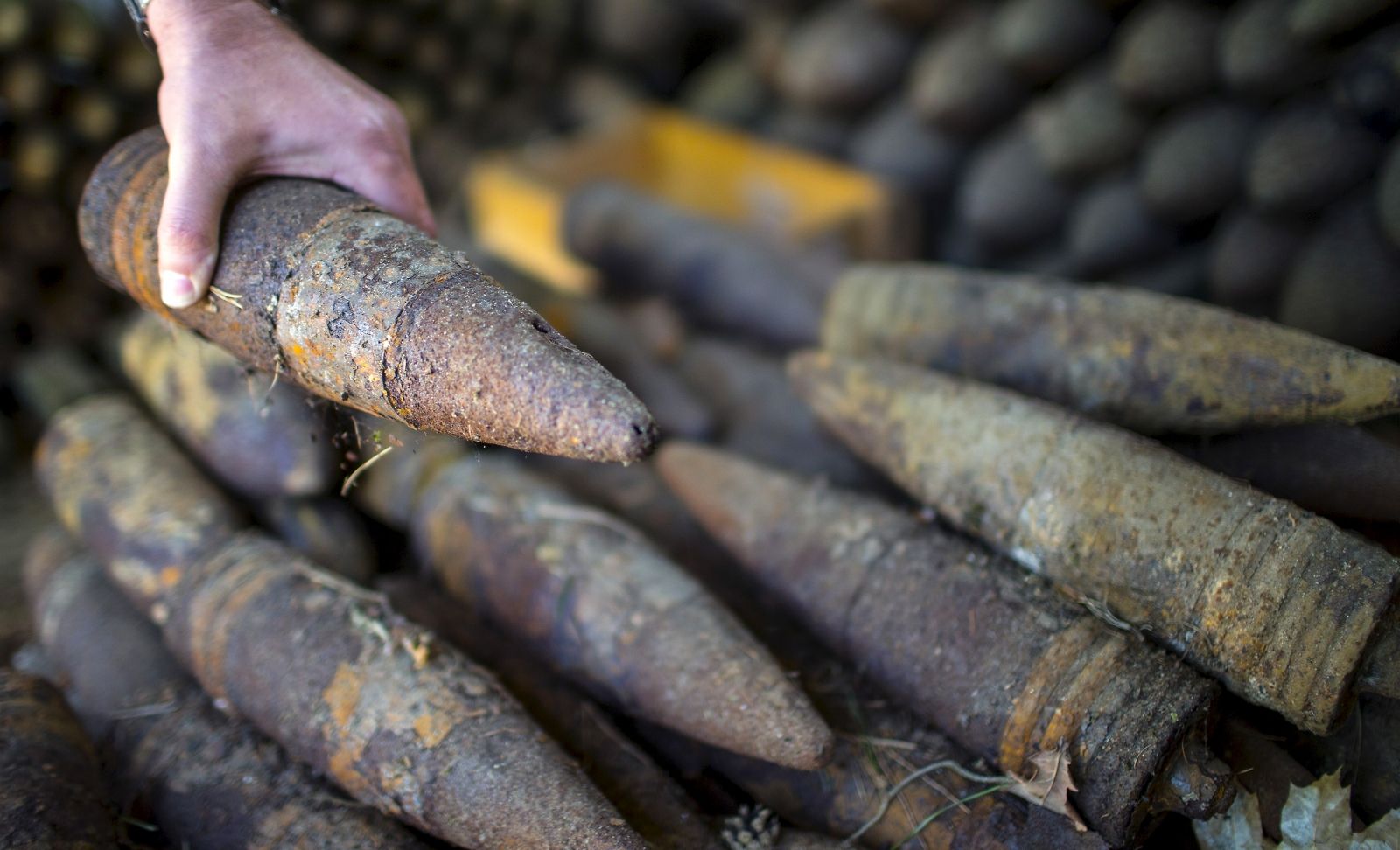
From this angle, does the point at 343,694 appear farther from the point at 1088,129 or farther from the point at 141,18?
the point at 1088,129

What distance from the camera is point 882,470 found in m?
1.92

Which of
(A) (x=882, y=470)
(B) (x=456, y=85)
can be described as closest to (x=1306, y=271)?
Answer: (A) (x=882, y=470)

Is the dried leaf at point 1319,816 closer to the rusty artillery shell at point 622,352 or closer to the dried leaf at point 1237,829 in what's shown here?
the dried leaf at point 1237,829

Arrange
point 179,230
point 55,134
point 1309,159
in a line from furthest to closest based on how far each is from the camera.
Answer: point 55,134 → point 1309,159 → point 179,230

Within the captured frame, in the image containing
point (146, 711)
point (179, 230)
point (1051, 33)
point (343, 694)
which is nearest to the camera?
point (179, 230)

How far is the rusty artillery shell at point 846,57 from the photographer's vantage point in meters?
3.31

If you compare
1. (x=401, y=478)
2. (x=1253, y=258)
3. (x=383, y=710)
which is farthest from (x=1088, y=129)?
(x=383, y=710)

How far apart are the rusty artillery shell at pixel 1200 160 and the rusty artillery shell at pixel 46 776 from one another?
2759 mm

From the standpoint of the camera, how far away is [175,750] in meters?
1.63

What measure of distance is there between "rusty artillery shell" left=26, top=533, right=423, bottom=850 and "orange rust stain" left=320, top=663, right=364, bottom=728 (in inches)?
5.5

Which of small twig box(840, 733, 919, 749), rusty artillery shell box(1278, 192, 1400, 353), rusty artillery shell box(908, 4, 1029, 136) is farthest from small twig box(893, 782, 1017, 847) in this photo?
rusty artillery shell box(908, 4, 1029, 136)

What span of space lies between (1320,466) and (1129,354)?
37 cm

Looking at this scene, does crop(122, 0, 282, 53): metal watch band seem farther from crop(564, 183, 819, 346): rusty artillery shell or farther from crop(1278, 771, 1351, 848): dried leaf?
crop(1278, 771, 1351, 848): dried leaf

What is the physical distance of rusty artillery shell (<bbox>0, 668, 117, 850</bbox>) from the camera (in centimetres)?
139
